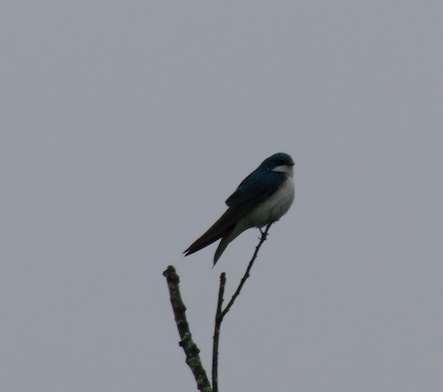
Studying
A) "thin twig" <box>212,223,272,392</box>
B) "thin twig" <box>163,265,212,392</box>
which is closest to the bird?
"thin twig" <box>212,223,272,392</box>

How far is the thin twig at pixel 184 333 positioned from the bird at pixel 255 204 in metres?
2.99

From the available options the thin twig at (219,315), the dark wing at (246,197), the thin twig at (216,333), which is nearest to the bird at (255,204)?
the dark wing at (246,197)

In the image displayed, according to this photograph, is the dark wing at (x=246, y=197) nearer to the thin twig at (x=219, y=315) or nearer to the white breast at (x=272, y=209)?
the white breast at (x=272, y=209)

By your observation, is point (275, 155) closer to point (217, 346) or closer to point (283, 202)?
point (283, 202)

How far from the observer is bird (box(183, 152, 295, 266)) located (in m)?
5.37

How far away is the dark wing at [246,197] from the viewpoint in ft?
17.4

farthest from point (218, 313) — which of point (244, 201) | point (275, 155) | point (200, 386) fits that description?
point (275, 155)

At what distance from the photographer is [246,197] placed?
571cm

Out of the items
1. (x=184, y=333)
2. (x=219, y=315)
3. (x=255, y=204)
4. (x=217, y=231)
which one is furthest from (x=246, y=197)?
(x=184, y=333)

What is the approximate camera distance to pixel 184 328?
2.08m

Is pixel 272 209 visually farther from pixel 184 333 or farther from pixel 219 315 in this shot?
pixel 184 333

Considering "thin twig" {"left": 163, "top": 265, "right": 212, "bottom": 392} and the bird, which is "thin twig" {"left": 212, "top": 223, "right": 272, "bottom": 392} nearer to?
"thin twig" {"left": 163, "top": 265, "right": 212, "bottom": 392}

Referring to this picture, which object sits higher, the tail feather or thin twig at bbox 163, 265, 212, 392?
the tail feather

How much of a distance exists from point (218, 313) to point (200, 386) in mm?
343
